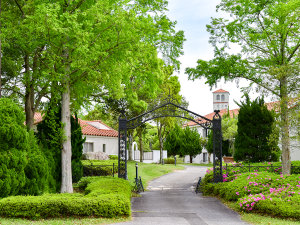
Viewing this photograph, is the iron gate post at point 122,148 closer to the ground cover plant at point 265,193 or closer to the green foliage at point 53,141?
the green foliage at point 53,141

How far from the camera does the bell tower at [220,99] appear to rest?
244 feet

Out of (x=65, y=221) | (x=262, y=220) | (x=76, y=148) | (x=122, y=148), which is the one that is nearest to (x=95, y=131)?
(x=122, y=148)

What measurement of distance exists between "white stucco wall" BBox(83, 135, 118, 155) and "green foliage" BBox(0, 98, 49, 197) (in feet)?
69.7

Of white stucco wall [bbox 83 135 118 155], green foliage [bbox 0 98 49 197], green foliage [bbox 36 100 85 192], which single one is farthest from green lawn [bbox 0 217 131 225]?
white stucco wall [bbox 83 135 118 155]

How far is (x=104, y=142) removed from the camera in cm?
3547

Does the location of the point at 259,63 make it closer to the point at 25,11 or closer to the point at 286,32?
the point at 286,32

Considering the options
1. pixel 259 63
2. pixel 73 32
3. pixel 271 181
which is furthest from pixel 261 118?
pixel 73 32

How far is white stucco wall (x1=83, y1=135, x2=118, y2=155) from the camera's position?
113 ft

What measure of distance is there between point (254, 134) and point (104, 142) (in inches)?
674

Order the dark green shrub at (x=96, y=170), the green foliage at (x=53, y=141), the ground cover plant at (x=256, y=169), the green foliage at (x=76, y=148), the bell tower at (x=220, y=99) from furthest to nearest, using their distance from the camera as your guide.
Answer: the bell tower at (x=220, y=99), the dark green shrub at (x=96, y=170), the ground cover plant at (x=256, y=169), the green foliage at (x=76, y=148), the green foliage at (x=53, y=141)

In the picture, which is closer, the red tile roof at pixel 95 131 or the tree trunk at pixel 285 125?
the tree trunk at pixel 285 125

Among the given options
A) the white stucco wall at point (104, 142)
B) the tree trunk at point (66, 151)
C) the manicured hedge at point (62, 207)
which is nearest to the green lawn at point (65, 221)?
Result: the manicured hedge at point (62, 207)

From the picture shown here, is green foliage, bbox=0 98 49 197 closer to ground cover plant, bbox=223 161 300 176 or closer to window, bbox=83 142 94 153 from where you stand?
ground cover plant, bbox=223 161 300 176

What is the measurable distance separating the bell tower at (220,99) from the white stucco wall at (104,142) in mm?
42601
